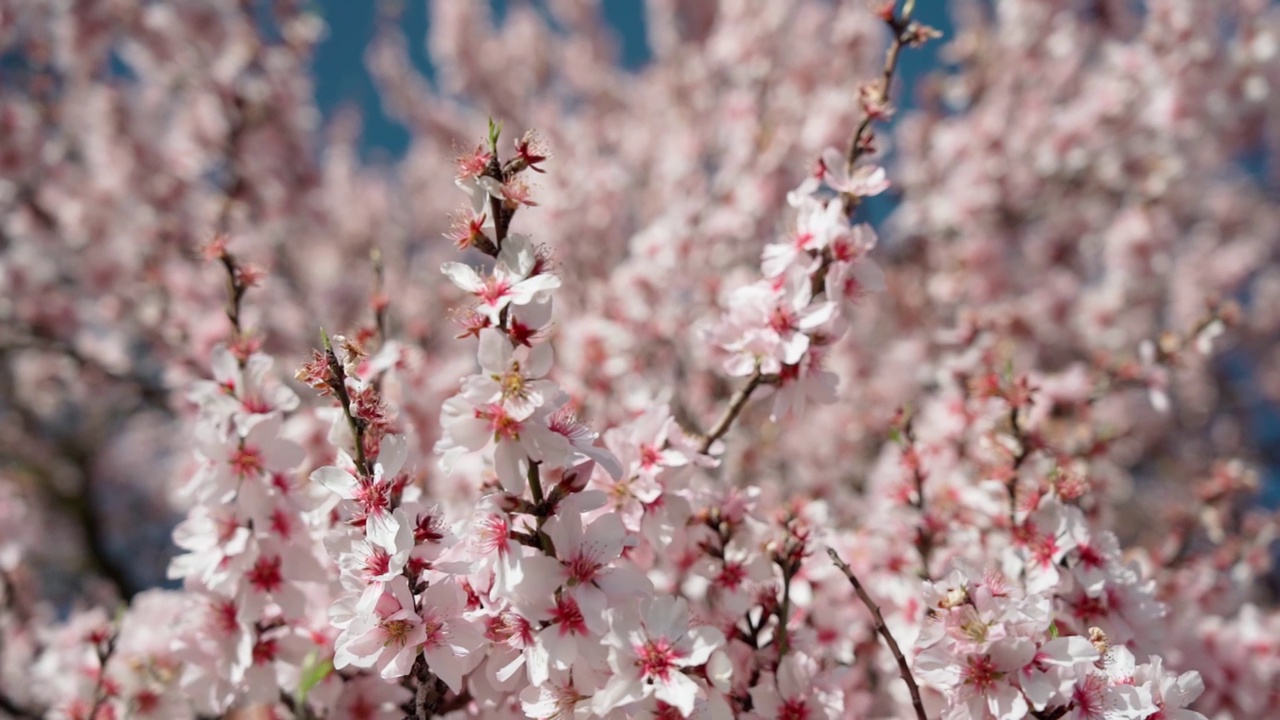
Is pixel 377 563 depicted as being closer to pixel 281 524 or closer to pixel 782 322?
pixel 281 524

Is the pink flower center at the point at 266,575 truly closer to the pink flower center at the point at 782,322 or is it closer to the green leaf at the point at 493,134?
the green leaf at the point at 493,134

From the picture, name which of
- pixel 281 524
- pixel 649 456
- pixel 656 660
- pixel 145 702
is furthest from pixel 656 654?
pixel 145 702

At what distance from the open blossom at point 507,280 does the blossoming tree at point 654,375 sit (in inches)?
0.4

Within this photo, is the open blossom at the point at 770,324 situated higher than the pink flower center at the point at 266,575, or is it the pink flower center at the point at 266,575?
the open blossom at the point at 770,324

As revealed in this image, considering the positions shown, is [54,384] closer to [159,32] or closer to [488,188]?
[159,32]

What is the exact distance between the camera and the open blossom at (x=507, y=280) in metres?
1.59

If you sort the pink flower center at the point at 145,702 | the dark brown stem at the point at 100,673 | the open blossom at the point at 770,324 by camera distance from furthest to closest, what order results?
the pink flower center at the point at 145,702, the dark brown stem at the point at 100,673, the open blossom at the point at 770,324

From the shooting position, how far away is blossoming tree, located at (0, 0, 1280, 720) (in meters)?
1.66

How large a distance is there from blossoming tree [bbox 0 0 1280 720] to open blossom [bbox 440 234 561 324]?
0.04 ft

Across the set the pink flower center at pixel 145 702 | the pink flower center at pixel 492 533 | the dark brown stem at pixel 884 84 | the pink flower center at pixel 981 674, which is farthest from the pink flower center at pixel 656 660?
the pink flower center at pixel 145 702

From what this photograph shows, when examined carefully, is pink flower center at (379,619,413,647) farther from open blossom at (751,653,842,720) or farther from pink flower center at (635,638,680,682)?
open blossom at (751,653,842,720)

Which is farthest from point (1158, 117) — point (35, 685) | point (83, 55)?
point (83, 55)

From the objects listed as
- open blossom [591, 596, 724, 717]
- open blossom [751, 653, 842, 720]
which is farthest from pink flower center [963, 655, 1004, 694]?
open blossom [591, 596, 724, 717]

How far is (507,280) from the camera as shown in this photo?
1626 mm
